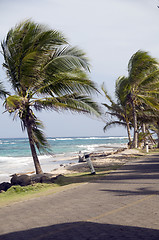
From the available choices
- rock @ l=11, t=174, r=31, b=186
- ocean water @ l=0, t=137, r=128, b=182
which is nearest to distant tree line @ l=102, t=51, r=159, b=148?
ocean water @ l=0, t=137, r=128, b=182

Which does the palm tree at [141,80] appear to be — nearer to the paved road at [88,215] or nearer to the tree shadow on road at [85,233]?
the paved road at [88,215]

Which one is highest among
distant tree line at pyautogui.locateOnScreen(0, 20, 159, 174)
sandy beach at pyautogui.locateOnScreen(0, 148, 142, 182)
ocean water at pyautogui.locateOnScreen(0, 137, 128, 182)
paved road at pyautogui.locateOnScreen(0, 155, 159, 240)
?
distant tree line at pyautogui.locateOnScreen(0, 20, 159, 174)

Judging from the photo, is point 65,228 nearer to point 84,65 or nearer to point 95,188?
point 95,188

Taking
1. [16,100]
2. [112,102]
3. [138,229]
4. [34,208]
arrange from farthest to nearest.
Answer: [112,102] → [16,100] → [34,208] → [138,229]

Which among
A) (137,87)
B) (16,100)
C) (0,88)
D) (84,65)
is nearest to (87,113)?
(84,65)

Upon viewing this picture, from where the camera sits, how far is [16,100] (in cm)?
1070

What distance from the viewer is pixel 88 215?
17.4 feet

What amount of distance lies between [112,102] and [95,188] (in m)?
19.5

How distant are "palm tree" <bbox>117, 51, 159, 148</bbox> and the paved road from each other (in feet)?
48.6

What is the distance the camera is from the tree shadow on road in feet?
13.3

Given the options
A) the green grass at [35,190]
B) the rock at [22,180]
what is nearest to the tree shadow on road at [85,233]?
the green grass at [35,190]

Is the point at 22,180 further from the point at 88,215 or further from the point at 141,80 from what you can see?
the point at 141,80

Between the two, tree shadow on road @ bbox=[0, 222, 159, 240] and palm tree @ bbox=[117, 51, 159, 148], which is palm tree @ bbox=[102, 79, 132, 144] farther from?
tree shadow on road @ bbox=[0, 222, 159, 240]

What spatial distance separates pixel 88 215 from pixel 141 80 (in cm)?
1884
